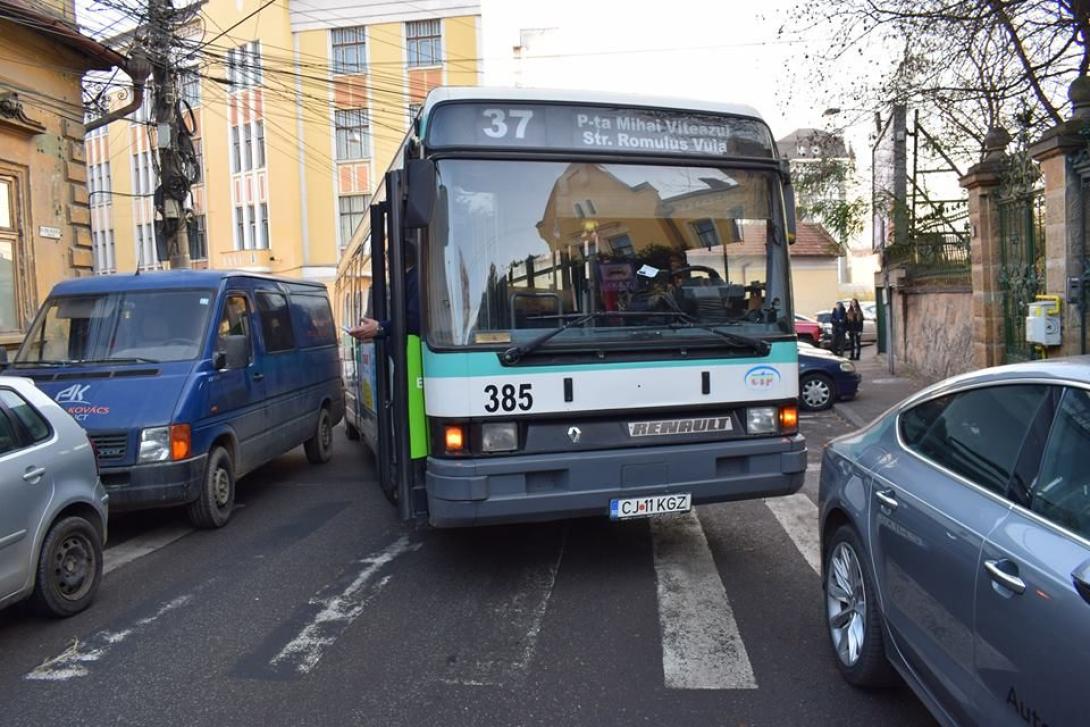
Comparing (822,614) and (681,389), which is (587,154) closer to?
(681,389)

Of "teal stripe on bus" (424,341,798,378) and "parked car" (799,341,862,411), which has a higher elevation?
"teal stripe on bus" (424,341,798,378)

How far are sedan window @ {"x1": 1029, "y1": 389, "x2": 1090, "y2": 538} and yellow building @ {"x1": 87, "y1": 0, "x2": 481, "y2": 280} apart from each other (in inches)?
A: 1353

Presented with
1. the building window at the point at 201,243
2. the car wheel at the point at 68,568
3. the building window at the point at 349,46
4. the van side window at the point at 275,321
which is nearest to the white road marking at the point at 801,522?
the car wheel at the point at 68,568

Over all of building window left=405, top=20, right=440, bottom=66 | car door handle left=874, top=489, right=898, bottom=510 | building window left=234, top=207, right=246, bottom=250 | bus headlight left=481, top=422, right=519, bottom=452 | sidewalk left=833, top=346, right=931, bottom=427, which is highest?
building window left=405, top=20, right=440, bottom=66

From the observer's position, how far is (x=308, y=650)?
4441mm

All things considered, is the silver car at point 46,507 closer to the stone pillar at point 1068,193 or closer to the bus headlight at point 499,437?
the bus headlight at point 499,437

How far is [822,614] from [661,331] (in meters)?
1.88

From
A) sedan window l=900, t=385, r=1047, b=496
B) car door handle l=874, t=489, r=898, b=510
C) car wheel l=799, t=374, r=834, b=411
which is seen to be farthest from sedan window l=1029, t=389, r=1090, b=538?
car wheel l=799, t=374, r=834, b=411

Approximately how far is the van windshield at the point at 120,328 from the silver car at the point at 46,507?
198 centimetres

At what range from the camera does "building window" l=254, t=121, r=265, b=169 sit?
1425 inches

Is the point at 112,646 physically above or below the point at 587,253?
below

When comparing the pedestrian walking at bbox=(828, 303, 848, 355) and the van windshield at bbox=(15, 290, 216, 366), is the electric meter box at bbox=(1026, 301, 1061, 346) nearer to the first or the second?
the van windshield at bbox=(15, 290, 216, 366)

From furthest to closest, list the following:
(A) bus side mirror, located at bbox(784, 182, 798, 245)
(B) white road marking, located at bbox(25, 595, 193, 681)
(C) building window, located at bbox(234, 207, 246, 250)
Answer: (C) building window, located at bbox(234, 207, 246, 250) → (A) bus side mirror, located at bbox(784, 182, 798, 245) → (B) white road marking, located at bbox(25, 595, 193, 681)

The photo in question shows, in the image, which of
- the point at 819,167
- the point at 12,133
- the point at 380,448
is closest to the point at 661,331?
the point at 380,448
